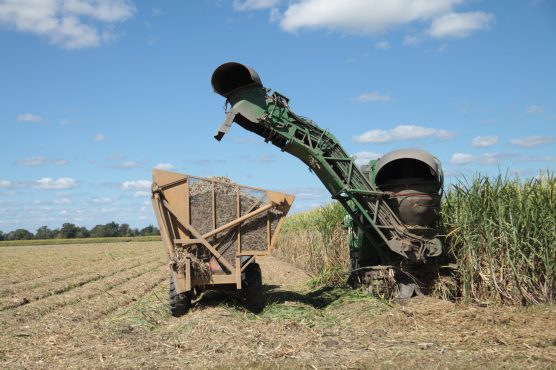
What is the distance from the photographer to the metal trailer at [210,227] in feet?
30.0

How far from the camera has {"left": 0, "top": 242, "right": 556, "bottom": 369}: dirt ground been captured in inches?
249

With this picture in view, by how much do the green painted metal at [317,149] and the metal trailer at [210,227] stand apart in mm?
976

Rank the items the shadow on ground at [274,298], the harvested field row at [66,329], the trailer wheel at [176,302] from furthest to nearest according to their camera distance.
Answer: the shadow on ground at [274,298]
the trailer wheel at [176,302]
the harvested field row at [66,329]

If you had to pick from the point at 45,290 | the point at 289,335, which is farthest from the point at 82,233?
the point at 289,335

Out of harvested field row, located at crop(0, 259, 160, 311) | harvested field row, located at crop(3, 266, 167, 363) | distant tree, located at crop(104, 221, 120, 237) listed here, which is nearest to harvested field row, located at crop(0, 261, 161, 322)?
harvested field row, located at crop(3, 266, 167, 363)

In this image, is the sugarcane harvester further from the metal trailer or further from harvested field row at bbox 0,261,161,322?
harvested field row at bbox 0,261,161,322

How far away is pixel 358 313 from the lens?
8977mm

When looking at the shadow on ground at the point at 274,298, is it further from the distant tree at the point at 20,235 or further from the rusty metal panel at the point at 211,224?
the distant tree at the point at 20,235

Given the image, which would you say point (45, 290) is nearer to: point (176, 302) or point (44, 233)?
point (176, 302)

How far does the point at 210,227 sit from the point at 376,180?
326 centimetres

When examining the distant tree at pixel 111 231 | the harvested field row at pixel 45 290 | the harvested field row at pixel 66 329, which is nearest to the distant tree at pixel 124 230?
the distant tree at pixel 111 231

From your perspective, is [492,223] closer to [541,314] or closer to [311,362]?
[541,314]

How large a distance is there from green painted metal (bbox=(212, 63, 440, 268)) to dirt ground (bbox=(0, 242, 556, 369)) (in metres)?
1.07

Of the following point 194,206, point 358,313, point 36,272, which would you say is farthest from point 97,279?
point 358,313
